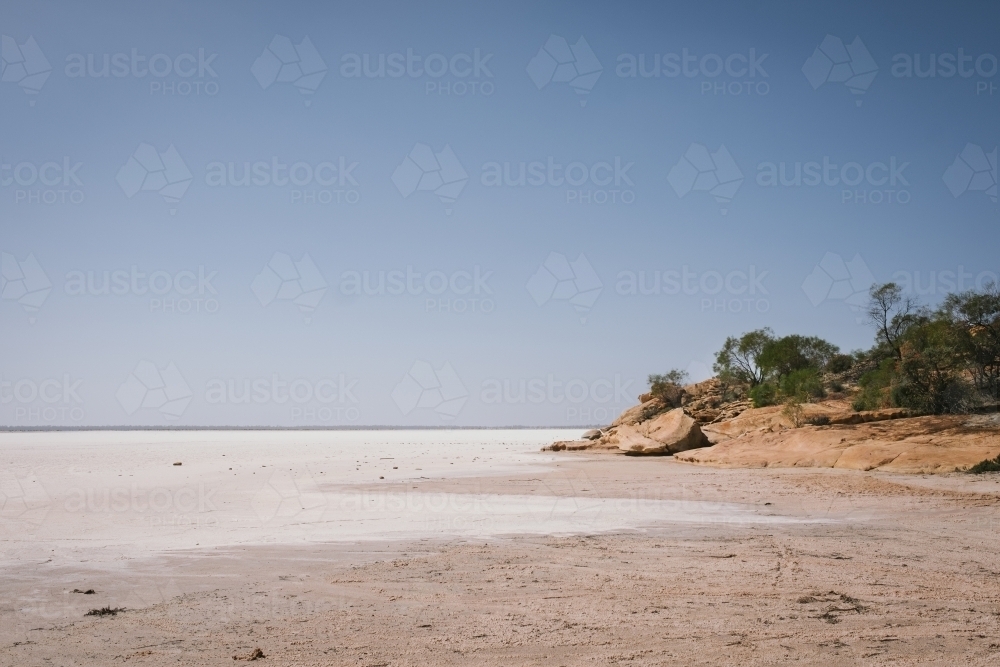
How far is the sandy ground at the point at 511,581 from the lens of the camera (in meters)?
5.28

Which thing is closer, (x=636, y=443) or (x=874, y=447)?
(x=874, y=447)

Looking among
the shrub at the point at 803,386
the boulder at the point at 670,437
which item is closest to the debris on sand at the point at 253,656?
the boulder at the point at 670,437

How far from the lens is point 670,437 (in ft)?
106

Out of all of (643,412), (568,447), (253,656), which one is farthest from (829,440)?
(643,412)

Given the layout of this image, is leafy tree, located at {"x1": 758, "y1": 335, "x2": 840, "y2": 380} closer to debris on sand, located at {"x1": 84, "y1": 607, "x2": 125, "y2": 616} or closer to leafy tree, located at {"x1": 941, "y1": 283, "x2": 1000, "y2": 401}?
leafy tree, located at {"x1": 941, "y1": 283, "x2": 1000, "y2": 401}

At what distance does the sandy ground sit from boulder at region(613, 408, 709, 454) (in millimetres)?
16694

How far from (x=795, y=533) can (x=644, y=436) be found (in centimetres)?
2477

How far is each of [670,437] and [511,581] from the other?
26.1m

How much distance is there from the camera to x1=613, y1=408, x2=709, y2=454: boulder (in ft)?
104

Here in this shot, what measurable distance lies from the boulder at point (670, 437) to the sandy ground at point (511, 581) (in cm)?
1669

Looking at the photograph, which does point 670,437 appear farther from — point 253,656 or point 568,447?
point 253,656

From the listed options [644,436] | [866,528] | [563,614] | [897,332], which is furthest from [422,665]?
[897,332]

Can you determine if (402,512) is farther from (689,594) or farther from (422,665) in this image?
(422,665)

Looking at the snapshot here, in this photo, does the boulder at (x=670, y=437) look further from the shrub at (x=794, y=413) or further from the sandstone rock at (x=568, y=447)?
the sandstone rock at (x=568, y=447)
